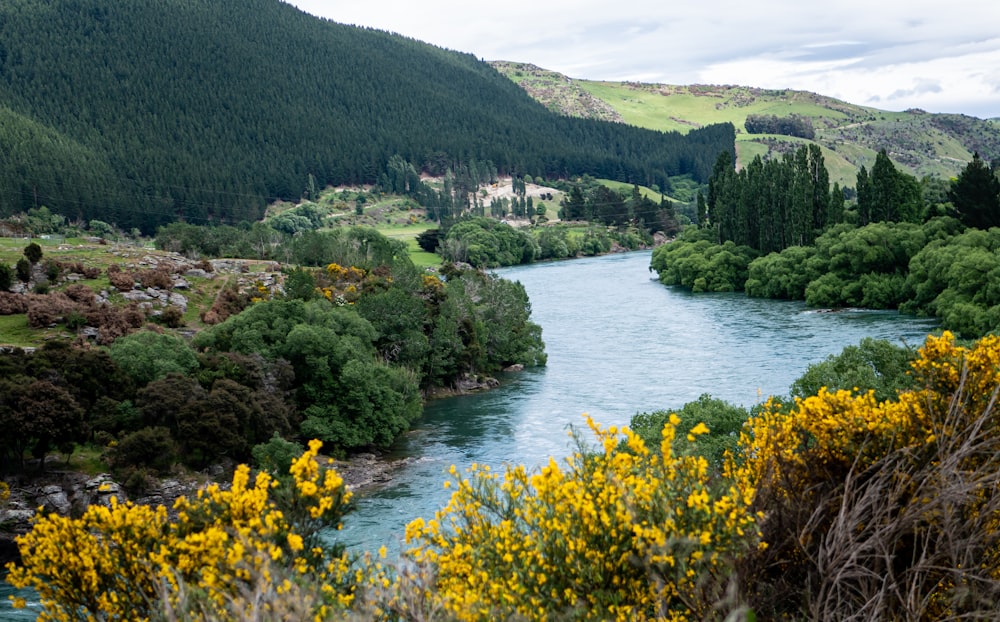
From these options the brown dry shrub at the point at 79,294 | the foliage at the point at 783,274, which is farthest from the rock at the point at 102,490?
the foliage at the point at 783,274

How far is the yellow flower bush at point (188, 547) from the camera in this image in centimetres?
1498

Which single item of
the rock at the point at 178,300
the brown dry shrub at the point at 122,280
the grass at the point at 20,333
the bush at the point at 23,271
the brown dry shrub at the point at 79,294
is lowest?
the grass at the point at 20,333

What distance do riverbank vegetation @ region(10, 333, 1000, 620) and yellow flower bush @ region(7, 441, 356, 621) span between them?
0.05 metres

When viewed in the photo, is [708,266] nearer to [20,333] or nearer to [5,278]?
[5,278]

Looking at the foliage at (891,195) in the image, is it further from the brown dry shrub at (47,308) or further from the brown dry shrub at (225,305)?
the brown dry shrub at (47,308)

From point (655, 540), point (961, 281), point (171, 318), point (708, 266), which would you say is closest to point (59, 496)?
point (171, 318)

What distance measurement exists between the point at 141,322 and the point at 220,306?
331 inches

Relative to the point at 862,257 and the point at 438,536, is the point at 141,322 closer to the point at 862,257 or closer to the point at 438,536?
the point at 438,536

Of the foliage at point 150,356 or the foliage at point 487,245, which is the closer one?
the foliage at point 150,356

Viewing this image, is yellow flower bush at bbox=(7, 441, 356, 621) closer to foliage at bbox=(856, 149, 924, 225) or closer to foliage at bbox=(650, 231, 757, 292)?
foliage at bbox=(856, 149, 924, 225)

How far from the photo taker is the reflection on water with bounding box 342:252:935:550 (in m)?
50.5

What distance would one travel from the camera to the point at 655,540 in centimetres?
1252

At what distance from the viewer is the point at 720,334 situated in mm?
85125

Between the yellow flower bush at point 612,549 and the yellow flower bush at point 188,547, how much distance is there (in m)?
2.20
